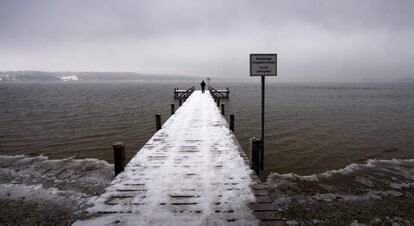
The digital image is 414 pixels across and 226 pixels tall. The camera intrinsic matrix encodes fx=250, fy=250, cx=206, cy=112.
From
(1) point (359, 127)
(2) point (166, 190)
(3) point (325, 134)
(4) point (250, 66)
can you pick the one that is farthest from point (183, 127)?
(1) point (359, 127)

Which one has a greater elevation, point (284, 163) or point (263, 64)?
point (263, 64)

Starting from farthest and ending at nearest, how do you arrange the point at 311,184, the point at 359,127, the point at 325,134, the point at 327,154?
the point at 359,127, the point at 325,134, the point at 327,154, the point at 311,184

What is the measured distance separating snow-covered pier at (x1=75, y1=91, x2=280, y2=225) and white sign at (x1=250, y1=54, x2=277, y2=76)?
2550mm

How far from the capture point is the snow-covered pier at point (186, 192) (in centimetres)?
428

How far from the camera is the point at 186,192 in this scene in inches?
207

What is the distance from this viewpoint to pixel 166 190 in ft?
17.6

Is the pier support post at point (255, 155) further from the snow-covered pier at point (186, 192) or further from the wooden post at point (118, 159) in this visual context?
the wooden post at point (118, 159)

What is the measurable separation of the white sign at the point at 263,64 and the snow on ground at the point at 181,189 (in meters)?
2.56

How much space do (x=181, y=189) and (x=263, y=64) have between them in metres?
3.96

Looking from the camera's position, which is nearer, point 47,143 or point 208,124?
point 208,124

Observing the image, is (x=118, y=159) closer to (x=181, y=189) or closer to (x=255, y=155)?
(x=181, y=189)

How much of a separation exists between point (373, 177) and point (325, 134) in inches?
291

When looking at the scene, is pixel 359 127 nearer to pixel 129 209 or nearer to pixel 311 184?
pixel 311 184

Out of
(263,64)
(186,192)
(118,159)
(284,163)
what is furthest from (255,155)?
(284,163)
